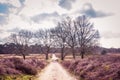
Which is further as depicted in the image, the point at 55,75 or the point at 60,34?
the point at 60,34

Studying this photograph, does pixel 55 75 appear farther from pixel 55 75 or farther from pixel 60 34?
pixel 60 34

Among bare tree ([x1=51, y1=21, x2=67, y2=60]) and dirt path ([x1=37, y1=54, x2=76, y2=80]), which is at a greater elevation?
bare tree ([x1=51, y1=21, x2=67, y2=60])

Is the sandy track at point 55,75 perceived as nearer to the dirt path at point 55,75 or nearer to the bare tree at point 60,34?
the dirt path at point 55,75

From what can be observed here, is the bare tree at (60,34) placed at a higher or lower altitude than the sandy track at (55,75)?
higher

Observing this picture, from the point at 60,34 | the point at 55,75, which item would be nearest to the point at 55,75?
the point at 55,75

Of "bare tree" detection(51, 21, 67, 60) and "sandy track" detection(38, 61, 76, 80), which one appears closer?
"sandy track" detection(38, 61, 76, 80)

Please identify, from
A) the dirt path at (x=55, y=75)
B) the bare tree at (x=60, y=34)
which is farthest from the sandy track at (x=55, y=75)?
the bare tree at (x=60, y=34)

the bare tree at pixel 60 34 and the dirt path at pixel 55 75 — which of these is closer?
the dirt path at pixel 55 75

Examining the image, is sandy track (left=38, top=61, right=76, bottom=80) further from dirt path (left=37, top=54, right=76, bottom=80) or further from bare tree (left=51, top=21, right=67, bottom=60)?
bare tree (left=51, top=21, right=67, bottom=60)

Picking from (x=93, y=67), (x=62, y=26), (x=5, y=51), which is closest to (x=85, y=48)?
(x=62, y=26)

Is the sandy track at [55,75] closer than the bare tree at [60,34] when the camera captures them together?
Yes

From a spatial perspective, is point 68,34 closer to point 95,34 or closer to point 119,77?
point 95,34

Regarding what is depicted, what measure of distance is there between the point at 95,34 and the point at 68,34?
24.1 feet

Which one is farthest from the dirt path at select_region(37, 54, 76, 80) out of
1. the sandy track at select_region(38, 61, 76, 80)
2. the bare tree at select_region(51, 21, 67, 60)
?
the bare tree at select_region(51, 21, 67, 60)
